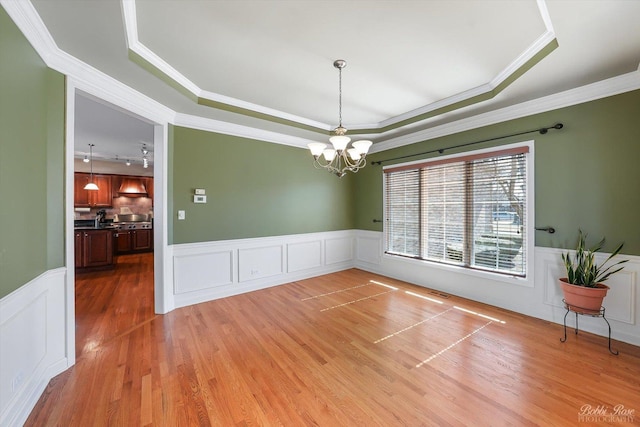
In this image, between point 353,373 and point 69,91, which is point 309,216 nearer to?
point 353,373

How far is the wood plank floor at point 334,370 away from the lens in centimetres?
170

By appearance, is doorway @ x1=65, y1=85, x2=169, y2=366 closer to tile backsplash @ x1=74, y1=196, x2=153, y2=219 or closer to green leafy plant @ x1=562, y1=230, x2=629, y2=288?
tile backsplash @ x1=74, y1=196, x2=153, y2=219

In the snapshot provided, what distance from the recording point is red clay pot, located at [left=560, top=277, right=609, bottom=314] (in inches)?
96.6

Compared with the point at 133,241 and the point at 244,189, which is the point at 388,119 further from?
the point at 133,241

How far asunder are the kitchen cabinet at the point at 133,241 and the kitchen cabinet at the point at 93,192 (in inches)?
43.4

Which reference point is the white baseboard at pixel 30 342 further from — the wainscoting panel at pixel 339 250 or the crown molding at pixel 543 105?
the crown molding at pixel 543 105

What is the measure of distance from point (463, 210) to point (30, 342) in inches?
191

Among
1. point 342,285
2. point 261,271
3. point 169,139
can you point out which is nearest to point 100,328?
→ point 261,271

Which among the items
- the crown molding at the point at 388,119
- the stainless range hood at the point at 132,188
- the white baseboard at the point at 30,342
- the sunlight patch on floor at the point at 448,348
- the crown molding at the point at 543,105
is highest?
the crown molding at the point at 388,119

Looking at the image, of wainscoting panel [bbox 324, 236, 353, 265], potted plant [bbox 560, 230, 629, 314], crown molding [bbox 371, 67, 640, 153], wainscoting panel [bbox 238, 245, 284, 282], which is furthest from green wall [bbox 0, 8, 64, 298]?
potted plant [bbox 560, 230, 629, 314]

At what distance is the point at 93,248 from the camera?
5367 mm

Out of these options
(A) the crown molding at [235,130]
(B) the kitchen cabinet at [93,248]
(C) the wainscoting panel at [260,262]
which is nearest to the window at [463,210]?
(A) the crown molding at [235,130]

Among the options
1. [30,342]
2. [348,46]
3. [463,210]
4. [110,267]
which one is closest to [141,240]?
[110,267]

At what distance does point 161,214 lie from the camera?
3.28 metres
